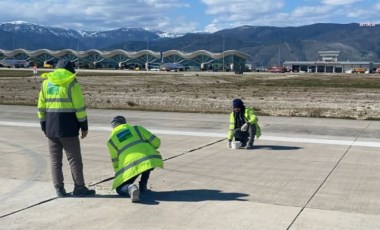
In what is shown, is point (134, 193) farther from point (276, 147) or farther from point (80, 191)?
point (276, 147)

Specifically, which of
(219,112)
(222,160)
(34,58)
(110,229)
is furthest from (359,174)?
(34,58)

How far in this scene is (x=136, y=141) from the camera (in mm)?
6785

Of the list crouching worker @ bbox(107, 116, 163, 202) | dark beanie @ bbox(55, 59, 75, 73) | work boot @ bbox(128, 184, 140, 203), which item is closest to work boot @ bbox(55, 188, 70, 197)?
crouching worker @ bbox(107, 116, 163, 202)

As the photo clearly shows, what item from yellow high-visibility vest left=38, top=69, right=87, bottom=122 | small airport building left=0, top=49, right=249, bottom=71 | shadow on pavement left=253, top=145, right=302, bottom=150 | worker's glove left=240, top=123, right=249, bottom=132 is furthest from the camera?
small airport building left=0, top=49, right=249, bottom=71

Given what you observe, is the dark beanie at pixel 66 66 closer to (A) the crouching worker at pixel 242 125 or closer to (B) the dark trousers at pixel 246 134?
(A) the crouching worker at pixel 242 125

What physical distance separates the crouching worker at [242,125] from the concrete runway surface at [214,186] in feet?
1.06

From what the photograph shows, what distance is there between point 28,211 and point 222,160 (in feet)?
14.3

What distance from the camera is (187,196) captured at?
6.98 m

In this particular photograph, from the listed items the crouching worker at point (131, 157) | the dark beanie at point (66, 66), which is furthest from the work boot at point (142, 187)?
the dark beanie at point (66, 66)

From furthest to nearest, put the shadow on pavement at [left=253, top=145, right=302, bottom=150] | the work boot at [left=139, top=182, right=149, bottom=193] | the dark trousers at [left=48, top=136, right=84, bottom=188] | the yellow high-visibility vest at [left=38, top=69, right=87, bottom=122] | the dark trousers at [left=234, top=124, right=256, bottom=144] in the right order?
the shadow on pavement at [left=253, top=145, right=302, bottom=150] → the dark trousers at [left=234, top=124, right=256, bottom=144] → the work boot at [left=139, top=182, right=149, bottom=193] → the dark trousers at [left=48, top=136, right=84, bottom=188] → the yellow high-visibility vest at [left=38, top=69, right=87, bottom=122]

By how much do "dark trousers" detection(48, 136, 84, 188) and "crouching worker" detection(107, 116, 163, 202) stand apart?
17.6 inches

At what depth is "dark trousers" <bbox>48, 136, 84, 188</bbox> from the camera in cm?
678

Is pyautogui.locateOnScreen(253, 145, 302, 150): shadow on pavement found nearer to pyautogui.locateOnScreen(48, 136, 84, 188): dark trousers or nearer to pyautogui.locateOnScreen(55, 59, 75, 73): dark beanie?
pyautogui.locateOnScreen(48, 136, 84, 188): dark trousers

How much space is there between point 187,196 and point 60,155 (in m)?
1.72
